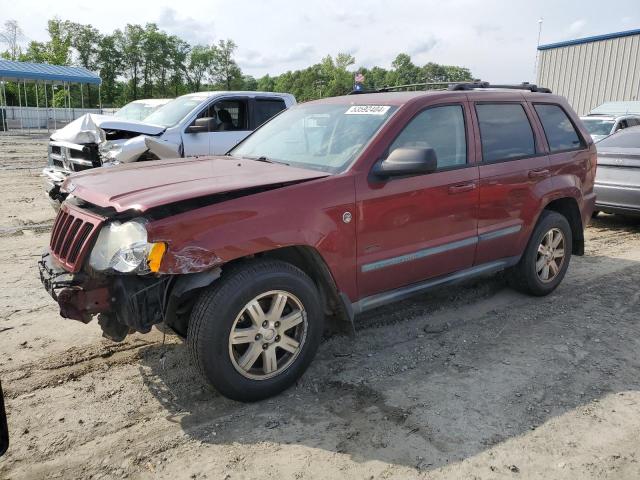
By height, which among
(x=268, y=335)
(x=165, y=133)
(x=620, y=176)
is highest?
(x=165, y=133)

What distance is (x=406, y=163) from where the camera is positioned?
3438 millimetres

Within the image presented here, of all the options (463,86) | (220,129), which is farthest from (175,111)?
(463,86)

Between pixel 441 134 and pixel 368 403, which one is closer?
pixel 368 403

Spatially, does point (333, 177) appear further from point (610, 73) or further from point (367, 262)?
point (610, 73)

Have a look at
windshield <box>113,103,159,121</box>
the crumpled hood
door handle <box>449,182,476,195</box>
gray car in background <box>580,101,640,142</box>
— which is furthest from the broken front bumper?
gray car in background <box>580,101,640,142</box>

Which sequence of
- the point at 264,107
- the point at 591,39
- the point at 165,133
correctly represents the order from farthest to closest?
the point at 591,39 → the point at 264,107 → the point at 165,133

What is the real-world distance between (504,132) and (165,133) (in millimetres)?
5361

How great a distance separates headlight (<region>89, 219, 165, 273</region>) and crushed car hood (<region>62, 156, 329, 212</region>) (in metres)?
0.12

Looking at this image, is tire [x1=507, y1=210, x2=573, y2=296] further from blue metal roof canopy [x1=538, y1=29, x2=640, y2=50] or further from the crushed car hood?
blue metal roof canopy [x1=538, y1=29, x2=640, y2=50]

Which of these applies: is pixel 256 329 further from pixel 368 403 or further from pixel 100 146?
pixel 100 146

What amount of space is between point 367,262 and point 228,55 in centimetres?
6873

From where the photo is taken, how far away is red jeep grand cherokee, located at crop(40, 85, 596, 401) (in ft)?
9.61

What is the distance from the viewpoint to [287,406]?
323 centimetres

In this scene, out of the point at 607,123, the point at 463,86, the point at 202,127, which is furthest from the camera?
the point at 607,123
